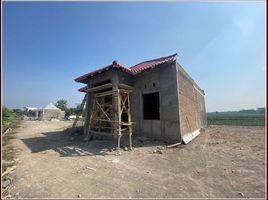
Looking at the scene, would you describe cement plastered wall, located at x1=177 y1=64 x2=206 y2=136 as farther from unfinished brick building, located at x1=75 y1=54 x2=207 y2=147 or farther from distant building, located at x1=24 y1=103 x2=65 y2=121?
distant building, located at x1=24 y1=103 x2=65 y2=121

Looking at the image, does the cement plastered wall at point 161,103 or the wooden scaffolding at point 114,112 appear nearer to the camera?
the wooden scaffolding at point 114,112

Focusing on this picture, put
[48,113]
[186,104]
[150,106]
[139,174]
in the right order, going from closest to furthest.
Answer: [139,174], [186,104], [150,106], [48,113]

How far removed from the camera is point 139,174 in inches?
194

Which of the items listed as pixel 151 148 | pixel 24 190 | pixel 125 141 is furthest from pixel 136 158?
pixel 24 190

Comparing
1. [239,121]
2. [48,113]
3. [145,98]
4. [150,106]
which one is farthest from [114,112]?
[48,113]

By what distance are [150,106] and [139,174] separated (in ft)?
22.5

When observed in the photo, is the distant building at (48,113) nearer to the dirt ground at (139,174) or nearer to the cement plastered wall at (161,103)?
the cement plastered wall at (161,103)

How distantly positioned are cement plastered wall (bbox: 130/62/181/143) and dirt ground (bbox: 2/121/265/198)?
173 cm

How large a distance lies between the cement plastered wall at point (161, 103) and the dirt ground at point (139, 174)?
1729 millimetres

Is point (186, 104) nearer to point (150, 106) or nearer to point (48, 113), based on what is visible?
point (150, 106)

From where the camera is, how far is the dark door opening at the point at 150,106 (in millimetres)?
10727

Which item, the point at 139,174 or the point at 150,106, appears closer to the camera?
the point at 139,174

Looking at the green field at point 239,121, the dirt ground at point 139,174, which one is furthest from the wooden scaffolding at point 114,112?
the green field at point 239,121

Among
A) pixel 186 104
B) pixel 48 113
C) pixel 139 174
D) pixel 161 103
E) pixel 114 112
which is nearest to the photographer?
pixel 139 174
